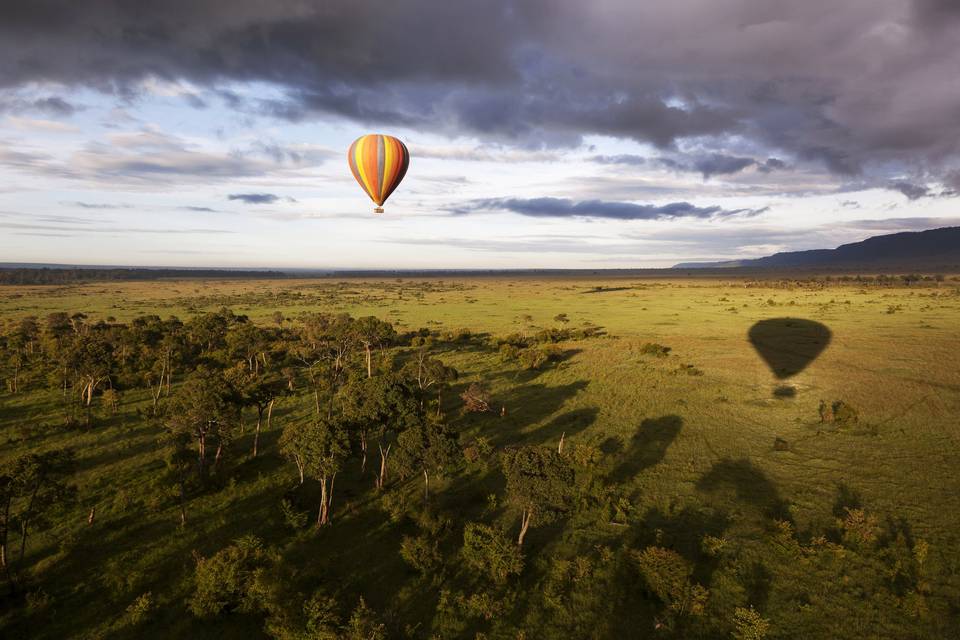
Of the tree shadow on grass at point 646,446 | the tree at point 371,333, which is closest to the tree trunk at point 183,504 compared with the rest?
the tree shadow on grass at point 646,446

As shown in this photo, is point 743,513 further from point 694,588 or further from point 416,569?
point 416,569

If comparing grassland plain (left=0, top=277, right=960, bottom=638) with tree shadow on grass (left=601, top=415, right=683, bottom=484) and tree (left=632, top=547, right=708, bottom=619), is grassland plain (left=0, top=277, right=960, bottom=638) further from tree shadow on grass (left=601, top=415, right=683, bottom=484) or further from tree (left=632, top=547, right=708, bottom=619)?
tree (left=632, top=547, right=708, bottom=619)

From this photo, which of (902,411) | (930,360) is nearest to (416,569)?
(902,411)

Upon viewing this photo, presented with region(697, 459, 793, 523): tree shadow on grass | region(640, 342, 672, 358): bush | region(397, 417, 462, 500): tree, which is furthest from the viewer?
region(640, 342, 672, 358): bush

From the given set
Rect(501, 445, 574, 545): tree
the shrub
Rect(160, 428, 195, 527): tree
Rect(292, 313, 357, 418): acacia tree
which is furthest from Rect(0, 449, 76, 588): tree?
the shrub

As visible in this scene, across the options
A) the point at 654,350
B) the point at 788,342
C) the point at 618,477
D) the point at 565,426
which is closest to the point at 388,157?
the point at 565,426

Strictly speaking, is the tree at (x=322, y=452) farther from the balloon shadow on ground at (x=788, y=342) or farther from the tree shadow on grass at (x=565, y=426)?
the balloon shadow on ground at (x=788, y=342)
